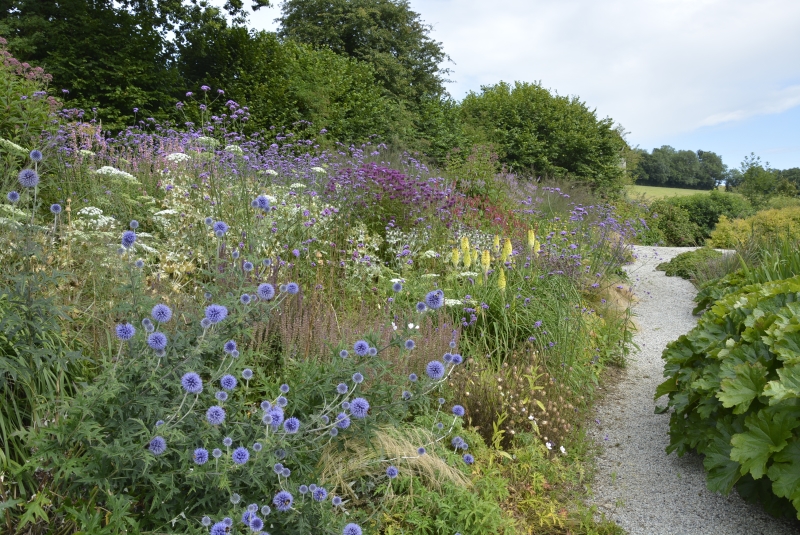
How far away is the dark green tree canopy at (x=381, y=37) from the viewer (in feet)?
77.1

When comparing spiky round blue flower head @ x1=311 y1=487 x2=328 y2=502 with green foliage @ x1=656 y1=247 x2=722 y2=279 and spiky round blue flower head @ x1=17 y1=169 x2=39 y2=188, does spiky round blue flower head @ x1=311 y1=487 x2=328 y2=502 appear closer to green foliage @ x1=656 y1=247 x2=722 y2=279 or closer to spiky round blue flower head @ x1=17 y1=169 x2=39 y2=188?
spiky round blue flower head @ x1=17 y1=169 x2=39 y2=188

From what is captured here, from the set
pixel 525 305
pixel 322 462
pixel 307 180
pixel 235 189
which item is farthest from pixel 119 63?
pixel 322 462

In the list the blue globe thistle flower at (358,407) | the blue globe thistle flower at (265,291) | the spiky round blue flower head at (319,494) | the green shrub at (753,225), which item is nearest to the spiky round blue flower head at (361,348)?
the blue globe thistle flower at (358,407)

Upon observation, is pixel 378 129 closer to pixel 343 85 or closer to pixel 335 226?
pixel 343 85

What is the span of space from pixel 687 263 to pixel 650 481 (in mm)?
7597

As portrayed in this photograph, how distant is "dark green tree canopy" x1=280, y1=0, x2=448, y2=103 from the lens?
77.1 ft

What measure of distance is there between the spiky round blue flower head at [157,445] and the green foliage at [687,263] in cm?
975

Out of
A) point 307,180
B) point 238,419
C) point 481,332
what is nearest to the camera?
point 238,419

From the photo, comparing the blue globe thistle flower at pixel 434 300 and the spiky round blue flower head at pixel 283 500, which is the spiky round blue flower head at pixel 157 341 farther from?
the blue globe thistle flower at pixel 434 300

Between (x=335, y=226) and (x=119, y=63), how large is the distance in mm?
10269

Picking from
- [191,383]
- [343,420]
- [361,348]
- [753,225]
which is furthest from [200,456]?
[753,225]

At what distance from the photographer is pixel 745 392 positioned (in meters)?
3.01

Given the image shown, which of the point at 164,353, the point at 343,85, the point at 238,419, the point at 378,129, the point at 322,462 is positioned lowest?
the point at 322,462

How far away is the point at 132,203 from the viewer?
5750 mm
